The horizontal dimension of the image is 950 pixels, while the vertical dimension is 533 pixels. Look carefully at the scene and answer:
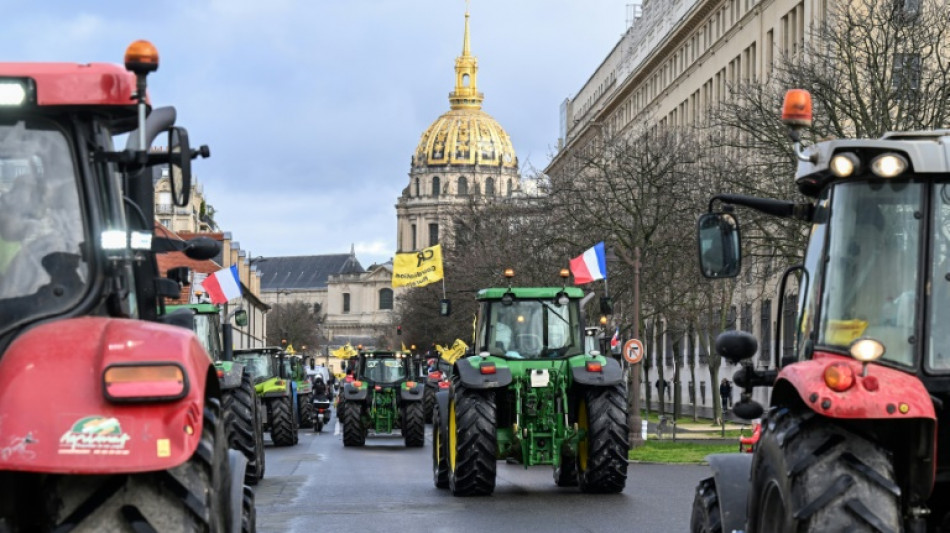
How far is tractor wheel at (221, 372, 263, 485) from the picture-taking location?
2373cm

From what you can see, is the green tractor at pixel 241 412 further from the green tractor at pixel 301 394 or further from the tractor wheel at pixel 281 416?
the green tractor at pixel 301 394

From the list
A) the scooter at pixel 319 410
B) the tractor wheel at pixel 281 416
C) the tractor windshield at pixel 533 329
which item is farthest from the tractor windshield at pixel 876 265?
the scooter at pixel 319 410

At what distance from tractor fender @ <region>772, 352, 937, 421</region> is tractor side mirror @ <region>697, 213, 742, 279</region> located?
54.3 inches

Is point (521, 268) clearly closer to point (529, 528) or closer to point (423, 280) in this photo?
point (423, 280)

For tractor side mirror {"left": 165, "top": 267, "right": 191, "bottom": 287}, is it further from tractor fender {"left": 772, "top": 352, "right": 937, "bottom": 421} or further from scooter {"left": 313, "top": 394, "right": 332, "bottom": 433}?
scooter {"left": 313, "top": 394, "right": 332, "bottom": 433}

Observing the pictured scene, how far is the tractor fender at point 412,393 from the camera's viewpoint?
1508 inches

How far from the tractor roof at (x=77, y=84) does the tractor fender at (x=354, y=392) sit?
3251 cm

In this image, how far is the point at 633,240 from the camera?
147 ft

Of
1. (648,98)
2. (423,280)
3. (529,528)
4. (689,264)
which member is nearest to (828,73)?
(689,264)

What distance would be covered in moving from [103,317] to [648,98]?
92.7 meters

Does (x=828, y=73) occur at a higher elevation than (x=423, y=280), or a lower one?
higher

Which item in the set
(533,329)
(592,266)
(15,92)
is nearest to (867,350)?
(15,92)

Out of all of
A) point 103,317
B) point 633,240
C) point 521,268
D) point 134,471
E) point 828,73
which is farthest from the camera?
point 521,268

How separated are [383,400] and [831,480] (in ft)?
119
